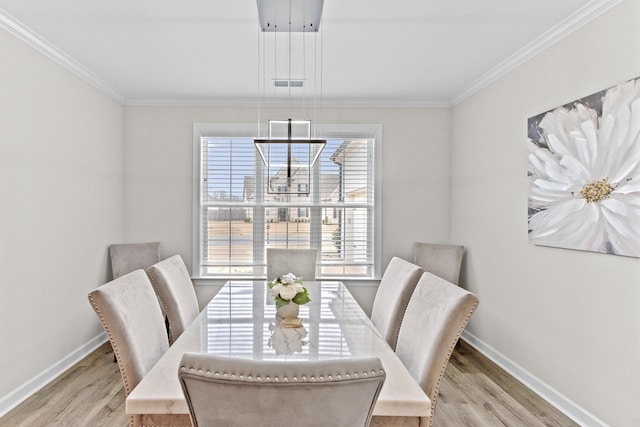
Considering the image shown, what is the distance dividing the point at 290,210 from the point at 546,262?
2542 millimetres

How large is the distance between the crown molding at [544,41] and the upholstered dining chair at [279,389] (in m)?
2.56

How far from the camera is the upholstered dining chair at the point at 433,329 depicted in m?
1.45

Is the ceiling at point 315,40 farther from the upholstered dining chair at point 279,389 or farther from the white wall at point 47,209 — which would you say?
the upholstered dining chair at point 279,389

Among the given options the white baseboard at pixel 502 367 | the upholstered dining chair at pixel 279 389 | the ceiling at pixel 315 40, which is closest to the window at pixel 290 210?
the ceiling at pixel 315 40

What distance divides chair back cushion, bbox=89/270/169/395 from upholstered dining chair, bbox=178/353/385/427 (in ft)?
2.51

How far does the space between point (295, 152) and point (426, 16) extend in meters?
2.09

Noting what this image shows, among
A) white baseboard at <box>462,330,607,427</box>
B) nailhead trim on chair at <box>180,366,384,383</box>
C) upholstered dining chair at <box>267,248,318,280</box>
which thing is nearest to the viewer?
nailhead trim on chair at <box>180,366,384,383</box>

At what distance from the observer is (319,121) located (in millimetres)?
4152

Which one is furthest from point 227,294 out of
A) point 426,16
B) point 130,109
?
point 130,109

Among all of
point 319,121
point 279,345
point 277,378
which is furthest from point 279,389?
point 319,121

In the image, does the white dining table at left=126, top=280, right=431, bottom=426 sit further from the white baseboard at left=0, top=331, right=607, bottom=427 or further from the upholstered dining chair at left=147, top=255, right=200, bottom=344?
the white baseboard at left=0, top=331, right=607, bottom=427

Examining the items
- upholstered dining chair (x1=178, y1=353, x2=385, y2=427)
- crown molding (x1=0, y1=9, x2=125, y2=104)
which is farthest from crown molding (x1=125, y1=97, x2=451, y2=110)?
upholstered dining chair (x1=178, y1=353, x2=385, y2=427)

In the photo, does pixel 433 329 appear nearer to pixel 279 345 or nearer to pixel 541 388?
pixel 279 345

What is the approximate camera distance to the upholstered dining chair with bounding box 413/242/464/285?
146 inches
